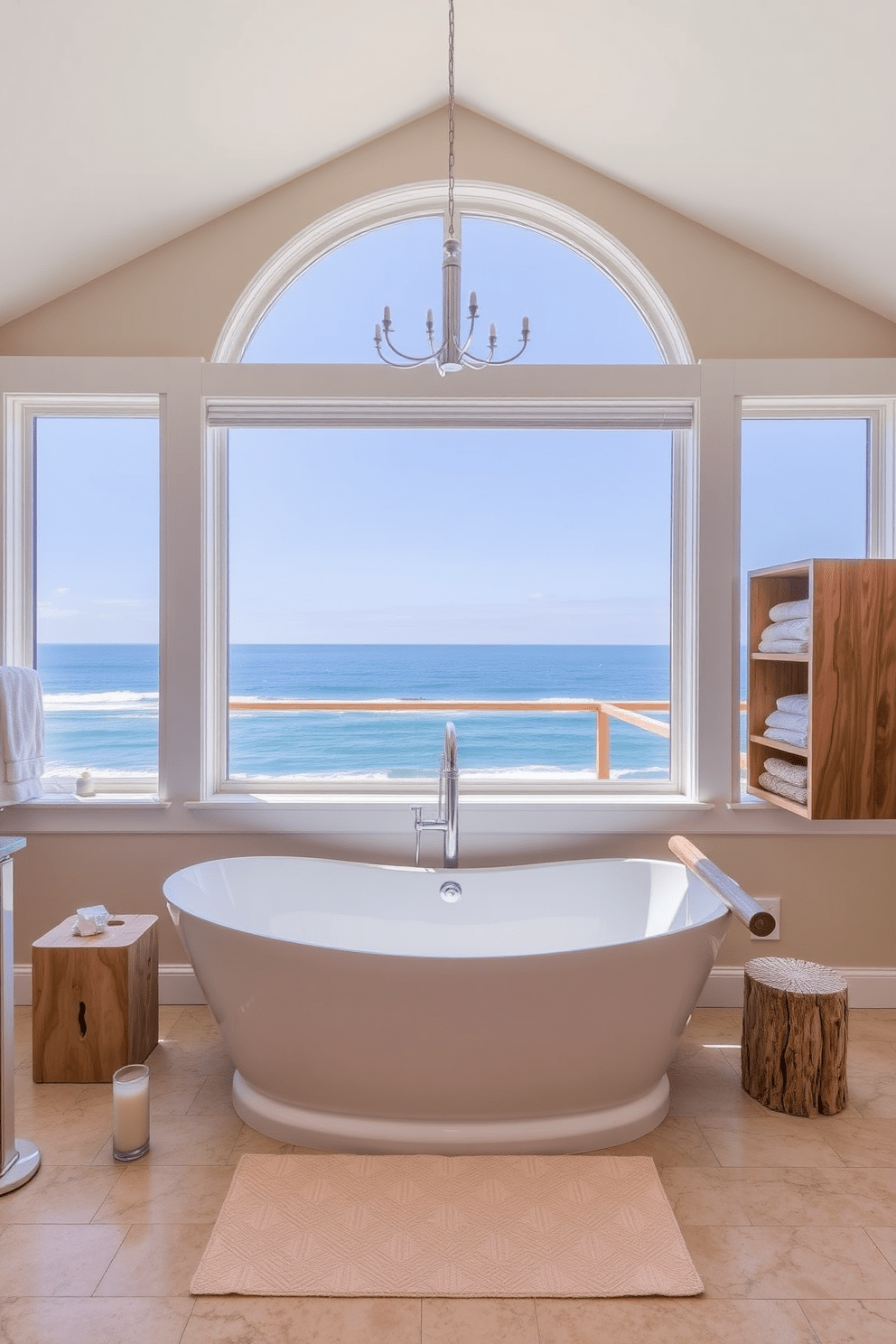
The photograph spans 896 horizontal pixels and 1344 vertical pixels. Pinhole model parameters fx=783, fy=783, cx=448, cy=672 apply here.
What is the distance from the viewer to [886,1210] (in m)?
1.73

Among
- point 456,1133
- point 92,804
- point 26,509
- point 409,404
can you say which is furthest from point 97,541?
point 456,1133

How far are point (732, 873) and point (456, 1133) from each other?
4.45 ft

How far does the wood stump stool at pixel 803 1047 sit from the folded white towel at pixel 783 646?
0.98 m

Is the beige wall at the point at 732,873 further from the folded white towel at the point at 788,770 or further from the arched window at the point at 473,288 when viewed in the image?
the arched window at the point at 473,288

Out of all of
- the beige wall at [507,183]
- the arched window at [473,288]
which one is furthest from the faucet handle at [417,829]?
the arched window at [473,288]

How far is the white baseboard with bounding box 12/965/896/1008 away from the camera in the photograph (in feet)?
8.98

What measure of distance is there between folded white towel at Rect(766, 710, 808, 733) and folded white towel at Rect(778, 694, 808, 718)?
12mm

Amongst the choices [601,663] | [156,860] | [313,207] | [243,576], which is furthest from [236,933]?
[313,207]

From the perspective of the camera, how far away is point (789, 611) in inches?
98.8

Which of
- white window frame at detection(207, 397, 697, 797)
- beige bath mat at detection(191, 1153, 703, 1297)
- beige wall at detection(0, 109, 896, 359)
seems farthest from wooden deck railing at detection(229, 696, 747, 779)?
beige bath mat at detection(191, 1153, 703, 1297)

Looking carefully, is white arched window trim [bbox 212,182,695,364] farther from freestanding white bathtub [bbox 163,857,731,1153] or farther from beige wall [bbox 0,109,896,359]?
freestanding white bathtub [bbox 163,857,731,1153]

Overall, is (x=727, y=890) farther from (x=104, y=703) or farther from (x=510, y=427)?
(x=104, y=703)

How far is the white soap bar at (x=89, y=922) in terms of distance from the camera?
2.32m

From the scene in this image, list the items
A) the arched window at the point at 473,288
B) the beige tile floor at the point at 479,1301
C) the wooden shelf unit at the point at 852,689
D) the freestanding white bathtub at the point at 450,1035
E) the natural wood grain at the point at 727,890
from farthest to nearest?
the arched window at the point at 473,288 → the wooden shelf unit at the point at 852,689 → the freestanding white bathtub at the point at 450,1035 → the natural wood grain at the point at 727,890 → the beige tile floor at the point at 479,1301
